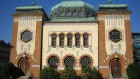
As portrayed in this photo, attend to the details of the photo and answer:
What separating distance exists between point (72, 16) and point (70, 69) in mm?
10234

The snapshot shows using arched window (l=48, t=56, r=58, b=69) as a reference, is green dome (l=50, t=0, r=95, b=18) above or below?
above

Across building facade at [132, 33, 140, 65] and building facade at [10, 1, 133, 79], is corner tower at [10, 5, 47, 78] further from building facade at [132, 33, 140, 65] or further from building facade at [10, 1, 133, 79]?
building facade at [132, 33, 140, 65]

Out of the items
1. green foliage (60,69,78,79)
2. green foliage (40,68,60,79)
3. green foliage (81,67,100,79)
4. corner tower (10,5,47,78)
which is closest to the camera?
green foliage (60,69,78,79)

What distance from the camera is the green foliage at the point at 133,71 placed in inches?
967

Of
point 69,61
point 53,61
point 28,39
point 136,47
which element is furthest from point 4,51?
A: point 136,47

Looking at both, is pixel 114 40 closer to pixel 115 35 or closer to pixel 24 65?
pixel 115 35

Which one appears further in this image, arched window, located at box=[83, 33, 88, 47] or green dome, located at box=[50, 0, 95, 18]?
green dome, located at box=[50, 0, 95, 18]

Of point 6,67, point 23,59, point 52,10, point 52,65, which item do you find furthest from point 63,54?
point 52,10

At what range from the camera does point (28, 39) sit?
29.7 metres

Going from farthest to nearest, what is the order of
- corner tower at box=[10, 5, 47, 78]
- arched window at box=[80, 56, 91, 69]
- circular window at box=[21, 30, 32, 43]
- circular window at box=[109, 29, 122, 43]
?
circular window at box=[21, 30, 32, 43] → corner tower at box=[10, 5, 47, 78] → arched window at box=[80, 56, 91, 69] → circular window at box=[109, 29, 122, 43]

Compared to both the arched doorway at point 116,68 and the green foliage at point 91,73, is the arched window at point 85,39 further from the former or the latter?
the arched doorway at point 116,68

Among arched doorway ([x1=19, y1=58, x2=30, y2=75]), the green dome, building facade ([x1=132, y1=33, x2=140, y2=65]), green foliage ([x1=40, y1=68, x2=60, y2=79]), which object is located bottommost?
green foliage ([x1=40, y1=68, x2=60, y2=79])

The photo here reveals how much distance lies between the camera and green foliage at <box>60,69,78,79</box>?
2658 centimetres

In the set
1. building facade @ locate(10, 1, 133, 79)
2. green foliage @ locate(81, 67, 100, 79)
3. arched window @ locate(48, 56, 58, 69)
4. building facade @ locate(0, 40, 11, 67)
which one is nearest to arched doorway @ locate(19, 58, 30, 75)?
building facade @ locate(10, 1, 133, 79)
